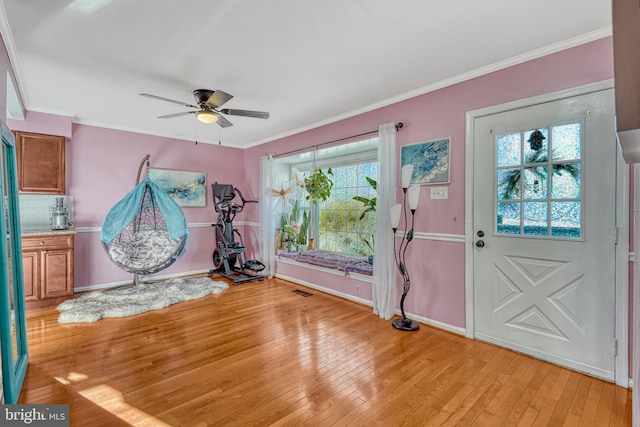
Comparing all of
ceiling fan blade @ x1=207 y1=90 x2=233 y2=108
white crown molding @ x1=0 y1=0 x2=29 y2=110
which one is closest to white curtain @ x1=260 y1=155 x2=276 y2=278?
ceiling fan blade @ x1=207 y1=90 x2=233 y2=108

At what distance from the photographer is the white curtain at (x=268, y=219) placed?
5.23 m

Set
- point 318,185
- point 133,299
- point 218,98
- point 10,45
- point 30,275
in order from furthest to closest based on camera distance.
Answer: point 318,185, point 133,299, point 30,275, point 218,98, point 10,45

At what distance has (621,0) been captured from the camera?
0.41 metres

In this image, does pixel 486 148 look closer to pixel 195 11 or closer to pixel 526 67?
pixel 526 67

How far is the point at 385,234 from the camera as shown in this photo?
3.43 m

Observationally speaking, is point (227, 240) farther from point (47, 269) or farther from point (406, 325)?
point (406, 325)

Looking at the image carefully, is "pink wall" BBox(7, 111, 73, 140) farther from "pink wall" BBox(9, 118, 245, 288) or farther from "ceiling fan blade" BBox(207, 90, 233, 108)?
"ceiling fan blade" BBox(207, 90, 233, 108)

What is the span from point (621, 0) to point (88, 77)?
3.87m

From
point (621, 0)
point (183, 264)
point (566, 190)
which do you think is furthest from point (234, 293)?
point (621, 0)

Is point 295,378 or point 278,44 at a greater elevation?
point 278,44

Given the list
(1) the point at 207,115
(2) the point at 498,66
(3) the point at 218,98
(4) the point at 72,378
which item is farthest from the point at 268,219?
(2) the point at 498,66

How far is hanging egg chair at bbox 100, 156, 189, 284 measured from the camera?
376 centimetres

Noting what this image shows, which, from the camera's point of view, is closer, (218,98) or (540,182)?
(540,182)

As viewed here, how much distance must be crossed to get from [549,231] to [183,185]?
207 inches
